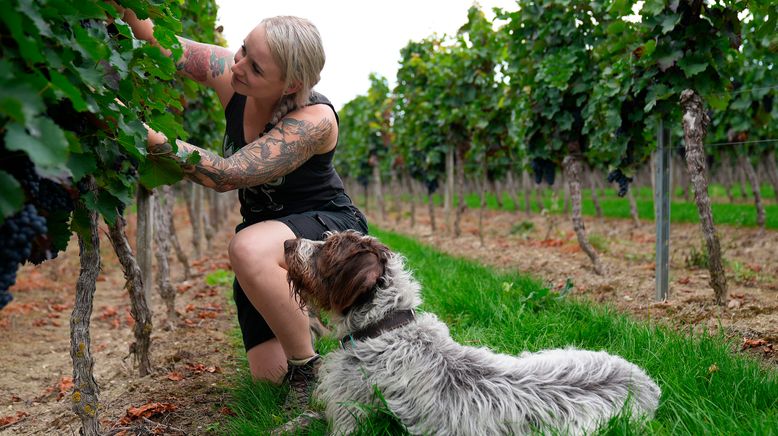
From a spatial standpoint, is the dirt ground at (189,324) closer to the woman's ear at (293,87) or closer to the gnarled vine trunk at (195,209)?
the gnarled vine trunk at (195,209)

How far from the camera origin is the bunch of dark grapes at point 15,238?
179 centimetres

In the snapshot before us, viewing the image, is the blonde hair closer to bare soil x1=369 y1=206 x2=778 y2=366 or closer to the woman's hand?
the woman's hand

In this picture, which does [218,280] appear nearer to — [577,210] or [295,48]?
[577,210]

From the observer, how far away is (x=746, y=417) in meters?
2.92

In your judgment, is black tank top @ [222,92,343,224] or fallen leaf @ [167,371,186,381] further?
fallen leaf @ [167,371,186,381]

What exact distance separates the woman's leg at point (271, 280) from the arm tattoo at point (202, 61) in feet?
3.56

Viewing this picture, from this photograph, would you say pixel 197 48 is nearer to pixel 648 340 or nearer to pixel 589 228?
pixel 648 340

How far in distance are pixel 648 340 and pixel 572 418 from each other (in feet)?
5.17

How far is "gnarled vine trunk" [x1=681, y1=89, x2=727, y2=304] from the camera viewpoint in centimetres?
548

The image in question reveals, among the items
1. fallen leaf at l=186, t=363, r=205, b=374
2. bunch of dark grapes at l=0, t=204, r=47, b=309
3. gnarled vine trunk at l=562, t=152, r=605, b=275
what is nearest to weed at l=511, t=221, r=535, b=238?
gnarled vine trunk at l=562, t=152, r=605, b=275

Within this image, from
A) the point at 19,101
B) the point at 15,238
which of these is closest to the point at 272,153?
the point at 15,238

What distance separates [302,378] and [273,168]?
1.30 m

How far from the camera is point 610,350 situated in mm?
4027

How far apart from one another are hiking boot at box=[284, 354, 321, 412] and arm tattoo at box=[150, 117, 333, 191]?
3.74 feet
